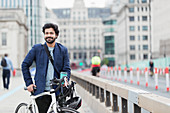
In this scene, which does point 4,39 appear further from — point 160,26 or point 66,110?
point 66,110

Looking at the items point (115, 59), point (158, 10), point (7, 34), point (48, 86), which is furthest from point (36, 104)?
point (115, 59)

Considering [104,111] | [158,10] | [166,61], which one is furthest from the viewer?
[158,10]

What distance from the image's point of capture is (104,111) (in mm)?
9016

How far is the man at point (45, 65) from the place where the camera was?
5277 mm

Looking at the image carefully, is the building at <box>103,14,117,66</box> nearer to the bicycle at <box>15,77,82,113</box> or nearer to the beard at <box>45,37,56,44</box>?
the beard at <box>45,37,56,44</box>

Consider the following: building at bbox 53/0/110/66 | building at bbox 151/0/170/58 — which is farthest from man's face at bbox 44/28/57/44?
building at bbox 53/0/110/66

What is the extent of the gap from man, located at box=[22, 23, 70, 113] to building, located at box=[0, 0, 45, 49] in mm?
99040

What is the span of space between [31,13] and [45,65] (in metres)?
100

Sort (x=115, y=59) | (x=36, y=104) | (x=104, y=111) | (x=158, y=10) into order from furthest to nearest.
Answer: (x=115, y=59), (x=158, y=10), (x=104, y=111), (x=36, y=104)

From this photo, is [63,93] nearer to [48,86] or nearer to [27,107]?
[48,86]

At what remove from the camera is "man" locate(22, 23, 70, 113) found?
5277 millimetres

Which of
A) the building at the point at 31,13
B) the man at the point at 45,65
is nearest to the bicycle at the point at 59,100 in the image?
the man at the point at 45,65

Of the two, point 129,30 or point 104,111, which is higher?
point 129,30

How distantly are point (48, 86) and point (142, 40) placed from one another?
105619 millimetres
